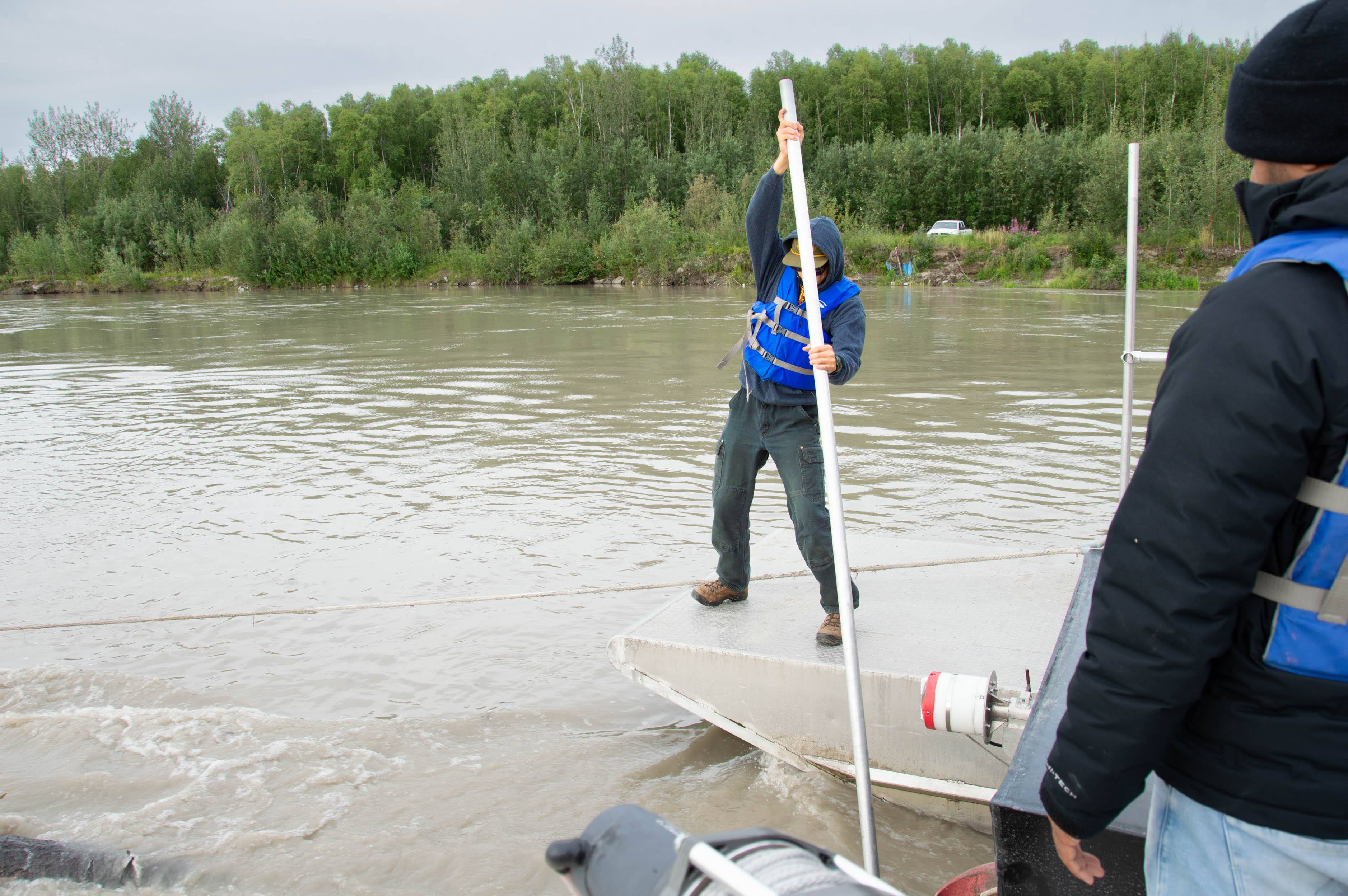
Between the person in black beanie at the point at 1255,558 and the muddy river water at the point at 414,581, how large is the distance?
179 cm

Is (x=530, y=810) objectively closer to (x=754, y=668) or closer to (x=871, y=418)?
(x=754, y=668)

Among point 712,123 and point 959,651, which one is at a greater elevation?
point 712,123

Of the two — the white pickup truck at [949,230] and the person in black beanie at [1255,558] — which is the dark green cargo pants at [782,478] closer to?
the person in black beanie at [1255,558]

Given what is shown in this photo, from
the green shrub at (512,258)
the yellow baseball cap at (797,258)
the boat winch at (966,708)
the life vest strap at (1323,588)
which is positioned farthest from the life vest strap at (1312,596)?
the green shrub at (512,258)

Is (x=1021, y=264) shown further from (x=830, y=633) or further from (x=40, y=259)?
(x=40, y=259)

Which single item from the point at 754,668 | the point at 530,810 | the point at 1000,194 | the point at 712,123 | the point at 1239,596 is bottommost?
the point at 530,810

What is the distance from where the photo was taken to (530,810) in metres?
3.39

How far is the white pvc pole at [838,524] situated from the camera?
2.44m

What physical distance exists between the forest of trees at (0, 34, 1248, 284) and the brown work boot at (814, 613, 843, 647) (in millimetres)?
35413

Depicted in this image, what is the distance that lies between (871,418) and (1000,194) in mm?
43375

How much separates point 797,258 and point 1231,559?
2.60m

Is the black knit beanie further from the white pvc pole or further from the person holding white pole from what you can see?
the person holding white pole

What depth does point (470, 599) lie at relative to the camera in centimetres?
466

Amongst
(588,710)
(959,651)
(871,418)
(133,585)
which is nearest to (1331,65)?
(959,651)
